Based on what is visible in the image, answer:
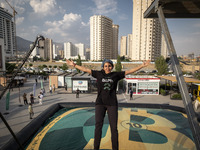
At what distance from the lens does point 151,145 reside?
4215 mm

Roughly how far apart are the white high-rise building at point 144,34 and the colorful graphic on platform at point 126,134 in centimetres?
7531

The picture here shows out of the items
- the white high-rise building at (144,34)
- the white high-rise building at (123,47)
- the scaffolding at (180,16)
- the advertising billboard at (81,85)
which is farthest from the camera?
the white high-rise building at (123,47)

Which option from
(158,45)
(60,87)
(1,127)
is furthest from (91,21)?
(1,127)

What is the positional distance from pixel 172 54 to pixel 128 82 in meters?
18.3

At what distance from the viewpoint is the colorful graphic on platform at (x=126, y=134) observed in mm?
4199

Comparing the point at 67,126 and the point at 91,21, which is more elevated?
the point at 91,21

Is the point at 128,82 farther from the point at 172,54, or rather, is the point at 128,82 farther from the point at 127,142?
the point at 172,54

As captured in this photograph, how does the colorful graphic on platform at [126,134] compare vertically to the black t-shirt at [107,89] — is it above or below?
below

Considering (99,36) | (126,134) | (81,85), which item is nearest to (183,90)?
(126,134)

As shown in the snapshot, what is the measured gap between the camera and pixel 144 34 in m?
76.1

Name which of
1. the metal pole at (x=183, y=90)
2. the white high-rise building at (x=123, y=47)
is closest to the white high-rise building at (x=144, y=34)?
the metal pole at (x=183, y=90)

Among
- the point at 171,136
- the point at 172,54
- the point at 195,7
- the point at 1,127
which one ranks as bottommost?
the point at 1,127

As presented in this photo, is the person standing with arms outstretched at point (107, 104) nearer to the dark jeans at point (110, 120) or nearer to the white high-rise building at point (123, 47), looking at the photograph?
the dark jeans at point (110, 120)

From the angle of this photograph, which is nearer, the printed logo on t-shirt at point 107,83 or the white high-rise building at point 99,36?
the printed logo on t-shirt at point 107,83
